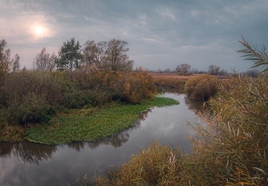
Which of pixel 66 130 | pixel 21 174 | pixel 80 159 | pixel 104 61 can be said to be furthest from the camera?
pixel 104 61

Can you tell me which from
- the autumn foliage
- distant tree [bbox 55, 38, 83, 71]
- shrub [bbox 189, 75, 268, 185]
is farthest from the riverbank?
distant tree [bbox 55, 38, 83, 71]

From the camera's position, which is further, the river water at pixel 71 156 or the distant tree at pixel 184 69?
the distant tree at pixel 184 69

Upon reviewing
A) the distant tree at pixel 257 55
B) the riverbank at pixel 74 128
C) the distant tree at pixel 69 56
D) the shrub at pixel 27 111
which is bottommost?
the riverbank at pixel 74 128

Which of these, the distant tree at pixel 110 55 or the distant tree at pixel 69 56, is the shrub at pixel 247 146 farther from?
the distant tree at pixel 69 56

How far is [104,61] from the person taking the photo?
28578mm

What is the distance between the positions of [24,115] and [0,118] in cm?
133

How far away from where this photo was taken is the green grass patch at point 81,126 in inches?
453

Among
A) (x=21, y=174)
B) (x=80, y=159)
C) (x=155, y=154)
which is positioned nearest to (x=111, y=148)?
(x=80, y=159)

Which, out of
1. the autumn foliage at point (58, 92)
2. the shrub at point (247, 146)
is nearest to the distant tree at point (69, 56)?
the autumn foliage at point (58, 92)

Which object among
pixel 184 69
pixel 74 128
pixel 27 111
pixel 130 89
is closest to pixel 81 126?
pixel 74 128

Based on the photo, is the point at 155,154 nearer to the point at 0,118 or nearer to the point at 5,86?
the point at 0,118

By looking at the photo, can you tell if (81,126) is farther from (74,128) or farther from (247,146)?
(247,146)

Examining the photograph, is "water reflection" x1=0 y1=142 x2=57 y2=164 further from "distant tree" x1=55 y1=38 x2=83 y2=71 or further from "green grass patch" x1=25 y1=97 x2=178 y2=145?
"distant tree" x1=55 y1=38 x2=83 y2=71

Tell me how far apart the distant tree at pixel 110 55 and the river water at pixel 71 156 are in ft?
53.5
